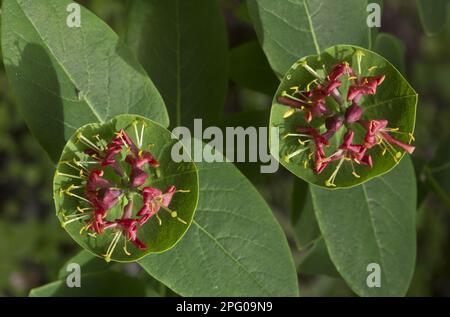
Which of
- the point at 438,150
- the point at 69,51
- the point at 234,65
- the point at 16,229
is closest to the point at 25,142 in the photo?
the point at 16,229

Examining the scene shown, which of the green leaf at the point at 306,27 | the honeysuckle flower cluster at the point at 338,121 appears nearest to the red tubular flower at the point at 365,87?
the honeysuckle flower cluster at the point at 338,121

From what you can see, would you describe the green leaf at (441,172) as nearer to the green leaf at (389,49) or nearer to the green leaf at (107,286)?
the green leaf at (389,49)

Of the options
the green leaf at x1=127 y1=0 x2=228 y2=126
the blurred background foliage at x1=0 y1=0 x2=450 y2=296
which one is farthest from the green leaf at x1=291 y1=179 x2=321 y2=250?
the blurred background foliage at x1=0 y1=0 x2=450 y2=296

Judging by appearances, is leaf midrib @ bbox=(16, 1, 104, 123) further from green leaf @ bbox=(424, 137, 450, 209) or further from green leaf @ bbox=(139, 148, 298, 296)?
green leaf @ bbox=(424, 137, 450, 209)

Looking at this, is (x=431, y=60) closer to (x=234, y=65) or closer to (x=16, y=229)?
(x=234, y=65)

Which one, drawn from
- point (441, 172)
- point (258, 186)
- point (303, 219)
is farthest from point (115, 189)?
point (258, 186)
